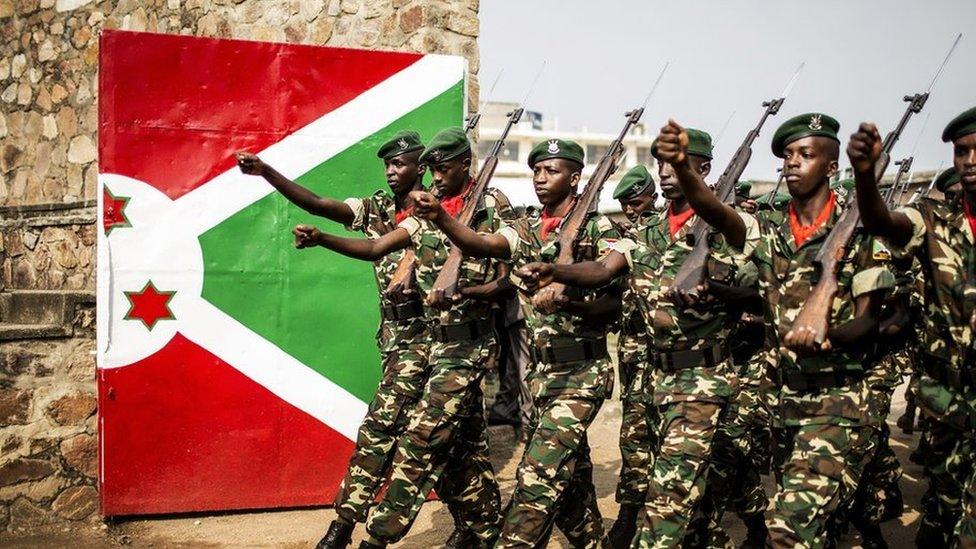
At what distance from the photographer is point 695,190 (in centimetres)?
435

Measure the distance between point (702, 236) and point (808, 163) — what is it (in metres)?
0.64

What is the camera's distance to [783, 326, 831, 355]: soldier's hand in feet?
13.1

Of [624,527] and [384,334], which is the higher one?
[384,334]

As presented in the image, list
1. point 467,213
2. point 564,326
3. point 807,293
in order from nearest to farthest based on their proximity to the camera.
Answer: point 807,293 → point 564,326 → point 467,213

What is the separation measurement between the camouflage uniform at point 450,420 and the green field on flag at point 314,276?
1112 mm

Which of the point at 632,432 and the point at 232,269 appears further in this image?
Result: the point at 232,269

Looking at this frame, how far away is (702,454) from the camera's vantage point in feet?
15.6

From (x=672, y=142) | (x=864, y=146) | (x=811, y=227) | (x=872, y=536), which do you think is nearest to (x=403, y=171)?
(x=672, y=142)

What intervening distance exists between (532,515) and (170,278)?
308cm

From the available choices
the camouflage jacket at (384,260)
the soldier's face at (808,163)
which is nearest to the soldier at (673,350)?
the soldier's face at (808,163)

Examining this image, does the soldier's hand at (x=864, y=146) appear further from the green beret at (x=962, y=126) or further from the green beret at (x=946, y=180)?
the green beret at (x=946, y=180)

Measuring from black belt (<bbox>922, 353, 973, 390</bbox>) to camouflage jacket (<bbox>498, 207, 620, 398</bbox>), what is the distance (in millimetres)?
1493

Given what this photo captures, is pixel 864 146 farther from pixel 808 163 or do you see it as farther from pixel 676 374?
pixel 676 374

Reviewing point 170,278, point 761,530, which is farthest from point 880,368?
point 170,278
